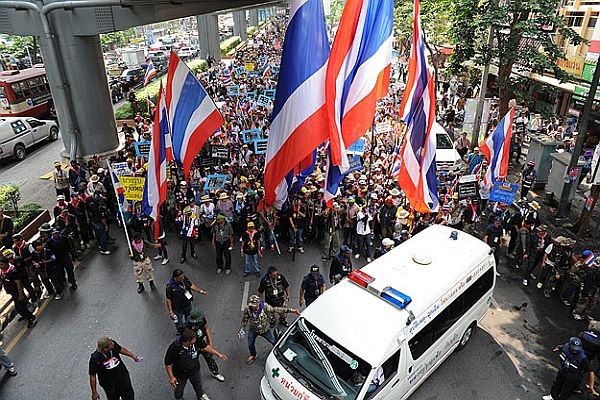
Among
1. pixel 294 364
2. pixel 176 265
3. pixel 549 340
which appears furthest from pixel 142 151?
pixel 549 340

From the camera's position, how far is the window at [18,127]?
1916 cm

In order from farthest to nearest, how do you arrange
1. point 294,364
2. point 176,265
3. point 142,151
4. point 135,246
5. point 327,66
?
point 142,151, point 176,265, point 135,246, point 327,66, point 294,364

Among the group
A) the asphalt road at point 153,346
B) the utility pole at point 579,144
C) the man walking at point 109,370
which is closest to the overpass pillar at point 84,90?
the asphalt road at point 153,346

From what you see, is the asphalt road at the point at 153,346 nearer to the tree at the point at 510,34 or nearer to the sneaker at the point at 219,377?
the sneaker at the point at 219,377

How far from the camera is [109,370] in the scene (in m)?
6.19

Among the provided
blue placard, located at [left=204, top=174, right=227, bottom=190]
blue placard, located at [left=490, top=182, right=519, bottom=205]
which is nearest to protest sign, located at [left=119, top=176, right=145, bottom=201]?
blue placard, located at [left=204, top=174, right=227, bottom=190]

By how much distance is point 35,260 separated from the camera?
367 inches

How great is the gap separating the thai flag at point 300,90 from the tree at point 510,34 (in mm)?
9015

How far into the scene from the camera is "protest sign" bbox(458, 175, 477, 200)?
1145 centimetres

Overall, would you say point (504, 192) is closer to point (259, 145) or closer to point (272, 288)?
point (272, 288)

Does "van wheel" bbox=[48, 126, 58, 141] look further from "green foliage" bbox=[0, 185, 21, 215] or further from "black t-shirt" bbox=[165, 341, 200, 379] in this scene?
"black t-shirt" bbox=[165, 341, 200, 379]

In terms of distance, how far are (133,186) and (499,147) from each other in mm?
9407

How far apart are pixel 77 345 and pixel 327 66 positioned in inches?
288

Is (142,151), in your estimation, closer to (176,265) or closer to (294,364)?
(176,265)
